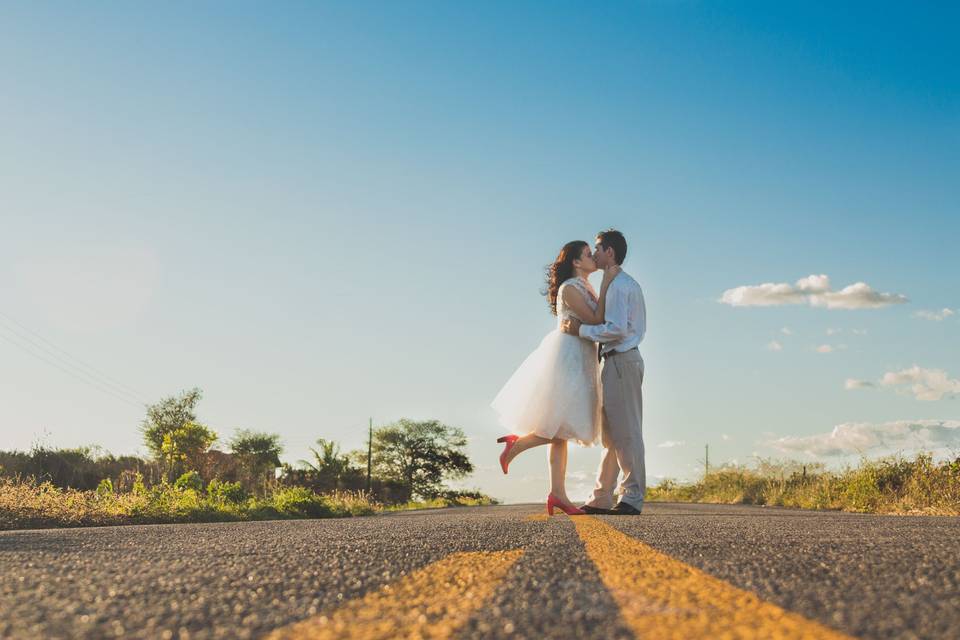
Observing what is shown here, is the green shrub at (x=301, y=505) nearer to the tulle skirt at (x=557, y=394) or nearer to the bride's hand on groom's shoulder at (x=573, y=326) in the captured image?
the tulle skirt at (x=557, y=394)

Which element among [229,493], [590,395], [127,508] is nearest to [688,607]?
[590,395]

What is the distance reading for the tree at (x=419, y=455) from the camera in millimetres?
57906

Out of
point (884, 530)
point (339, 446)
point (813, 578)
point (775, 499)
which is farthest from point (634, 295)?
point (339, 446)

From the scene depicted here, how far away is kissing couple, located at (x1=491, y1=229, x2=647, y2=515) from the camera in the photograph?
7344 mm

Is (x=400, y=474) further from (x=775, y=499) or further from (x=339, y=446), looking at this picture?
(x=775, y=499)

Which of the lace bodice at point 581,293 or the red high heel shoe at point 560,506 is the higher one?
the lace bodice at point 581,293

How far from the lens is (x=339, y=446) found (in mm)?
38688

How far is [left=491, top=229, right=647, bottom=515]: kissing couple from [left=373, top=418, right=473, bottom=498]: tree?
5036 cm

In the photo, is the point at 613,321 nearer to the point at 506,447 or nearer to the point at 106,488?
the point at 506,447

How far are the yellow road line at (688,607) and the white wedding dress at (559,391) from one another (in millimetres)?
4868

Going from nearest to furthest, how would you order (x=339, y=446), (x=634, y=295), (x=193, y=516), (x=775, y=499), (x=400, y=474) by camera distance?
(x=634, y=295), (x=193, y=516), (x=775, y=499), (x=339, y=446), (x=400, y=474)

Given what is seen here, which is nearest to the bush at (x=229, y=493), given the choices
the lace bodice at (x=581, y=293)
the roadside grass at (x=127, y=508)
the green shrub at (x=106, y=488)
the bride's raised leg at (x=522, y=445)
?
the roadside grass at (x=127, y=508)

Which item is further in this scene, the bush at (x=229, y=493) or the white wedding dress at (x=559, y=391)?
the bush at (x=229, y=493)

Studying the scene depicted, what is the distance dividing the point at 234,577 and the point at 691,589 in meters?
1.21
